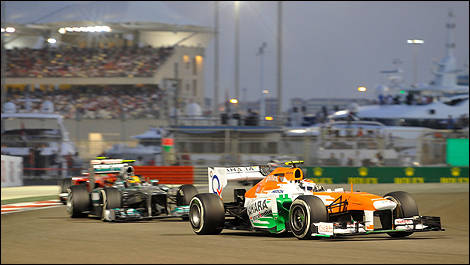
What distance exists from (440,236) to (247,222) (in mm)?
3122

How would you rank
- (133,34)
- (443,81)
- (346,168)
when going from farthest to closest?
(443,81), (133,34), (346,168)

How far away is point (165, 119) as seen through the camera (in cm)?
4041

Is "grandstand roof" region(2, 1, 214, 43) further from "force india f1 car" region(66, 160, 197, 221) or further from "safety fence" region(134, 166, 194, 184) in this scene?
"force india f1 car" region(66, 160, 197, 221)

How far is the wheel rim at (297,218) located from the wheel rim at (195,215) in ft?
6.08

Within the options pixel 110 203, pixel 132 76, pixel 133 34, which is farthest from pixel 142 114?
pixel 110 203

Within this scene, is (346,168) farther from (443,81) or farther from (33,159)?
(443,81)

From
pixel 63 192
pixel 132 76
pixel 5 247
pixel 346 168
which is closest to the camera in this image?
pixel 5 247

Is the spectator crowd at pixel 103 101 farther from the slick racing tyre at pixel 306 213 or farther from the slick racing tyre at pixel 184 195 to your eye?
the slick racing tyre at pixel 306 213

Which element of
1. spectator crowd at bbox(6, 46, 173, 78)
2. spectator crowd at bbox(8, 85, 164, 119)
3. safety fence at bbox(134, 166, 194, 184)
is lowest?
safety fence at bbox(134, 166, 194, 184)

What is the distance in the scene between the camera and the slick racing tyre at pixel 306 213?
431 inches

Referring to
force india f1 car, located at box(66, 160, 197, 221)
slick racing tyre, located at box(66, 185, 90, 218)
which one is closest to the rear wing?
force india f1 car, located at box(66, 160, 197, 221)

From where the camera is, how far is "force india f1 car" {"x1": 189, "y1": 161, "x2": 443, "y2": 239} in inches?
438

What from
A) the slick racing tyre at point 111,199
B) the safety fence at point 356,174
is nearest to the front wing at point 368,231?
the slick racing tyre at point 111,199

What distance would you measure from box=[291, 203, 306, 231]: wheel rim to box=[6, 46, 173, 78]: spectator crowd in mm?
35267
